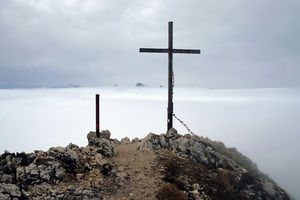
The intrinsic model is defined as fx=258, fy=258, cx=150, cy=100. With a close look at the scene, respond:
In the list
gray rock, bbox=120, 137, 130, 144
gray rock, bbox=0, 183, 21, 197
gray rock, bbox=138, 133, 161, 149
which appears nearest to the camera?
gray rock, bbox=0, 183, 21, 197

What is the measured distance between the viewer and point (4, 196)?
12086mm

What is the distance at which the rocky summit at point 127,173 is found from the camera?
13219mm

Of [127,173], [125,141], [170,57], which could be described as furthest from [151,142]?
[170,57]

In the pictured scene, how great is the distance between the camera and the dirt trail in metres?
13.5

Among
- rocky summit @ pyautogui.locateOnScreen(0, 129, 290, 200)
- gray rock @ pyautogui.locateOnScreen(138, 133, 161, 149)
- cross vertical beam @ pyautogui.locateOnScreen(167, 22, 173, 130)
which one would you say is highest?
cross vertical beam @ pyautogui.locateOnScreen(167, 22, 173, 130)

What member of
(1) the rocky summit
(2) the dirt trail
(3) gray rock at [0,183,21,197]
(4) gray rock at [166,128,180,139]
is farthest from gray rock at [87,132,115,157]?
(3) gray rock at [0,183,21,197]

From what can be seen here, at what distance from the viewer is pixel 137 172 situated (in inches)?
597

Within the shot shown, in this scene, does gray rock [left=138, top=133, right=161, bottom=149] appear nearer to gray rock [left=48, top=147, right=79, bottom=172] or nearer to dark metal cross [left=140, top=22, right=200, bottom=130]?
dark metal cross [left=140, top=22, right=200, bottom=130]

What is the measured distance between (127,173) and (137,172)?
0.60 metres

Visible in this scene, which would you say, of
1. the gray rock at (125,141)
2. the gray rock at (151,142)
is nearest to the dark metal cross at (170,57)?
the gray rock at (151,142)

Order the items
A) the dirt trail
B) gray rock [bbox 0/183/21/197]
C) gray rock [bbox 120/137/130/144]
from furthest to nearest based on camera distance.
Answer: gray rock [bbox 120/137/130/144]
the dirt trail
gray rock [bbox 0/183/21/197]

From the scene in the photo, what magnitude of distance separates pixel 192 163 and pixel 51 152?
359 inches

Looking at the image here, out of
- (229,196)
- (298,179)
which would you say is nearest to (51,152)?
(229,196)

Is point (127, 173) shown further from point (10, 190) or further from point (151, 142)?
point (10, 190)
